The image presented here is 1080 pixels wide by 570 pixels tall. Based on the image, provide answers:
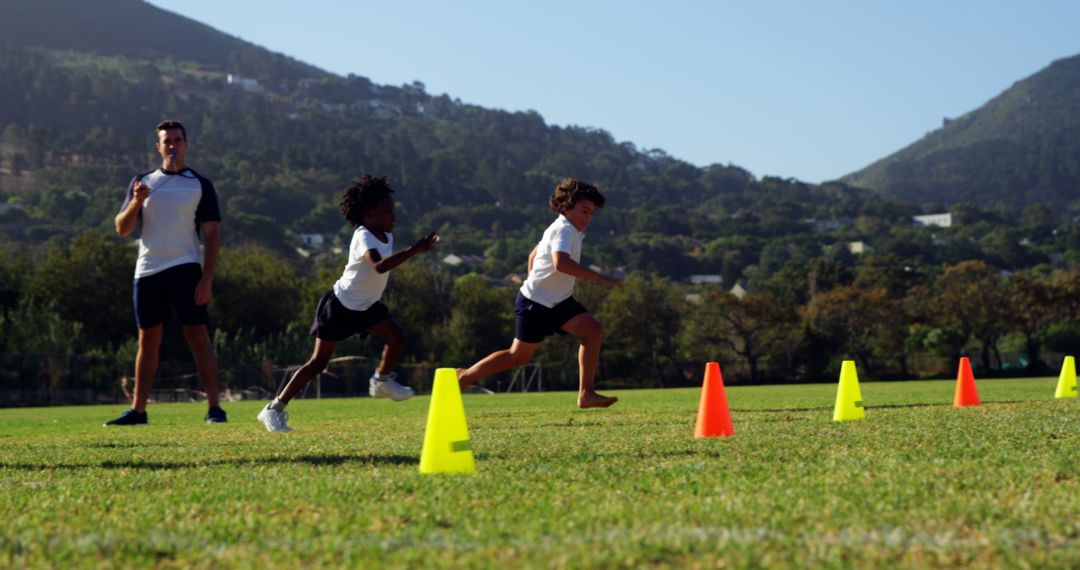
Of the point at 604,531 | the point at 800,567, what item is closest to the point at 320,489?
the point at 604,531

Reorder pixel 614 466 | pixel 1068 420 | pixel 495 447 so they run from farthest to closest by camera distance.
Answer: pixel 1068 420 < pixel 495 447 < pixel 614 466

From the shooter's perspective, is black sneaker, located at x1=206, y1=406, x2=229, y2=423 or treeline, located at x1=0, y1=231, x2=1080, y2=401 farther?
treeline, located at x1=0, y1=231, x2=1080, y2=401

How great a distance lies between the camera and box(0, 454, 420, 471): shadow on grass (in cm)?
728

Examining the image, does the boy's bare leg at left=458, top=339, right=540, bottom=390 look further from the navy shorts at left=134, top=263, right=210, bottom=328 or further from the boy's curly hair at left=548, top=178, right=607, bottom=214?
the navy shorts at left=134, top=263, right=210, bottom=328

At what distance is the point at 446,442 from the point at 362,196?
→ 433cm

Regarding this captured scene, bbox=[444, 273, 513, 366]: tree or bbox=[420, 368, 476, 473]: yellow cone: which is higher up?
bbox=[444, 273, 513, 366]: tree

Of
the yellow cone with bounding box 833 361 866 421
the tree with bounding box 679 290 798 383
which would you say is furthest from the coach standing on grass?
the tree with bounding box 679 290 798 383

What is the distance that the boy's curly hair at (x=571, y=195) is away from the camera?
38.4ft

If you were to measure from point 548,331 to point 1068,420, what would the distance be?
161 inches

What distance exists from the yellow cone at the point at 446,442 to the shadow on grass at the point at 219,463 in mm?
634

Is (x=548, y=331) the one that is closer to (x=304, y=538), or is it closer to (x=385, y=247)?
(x=385, y=247)

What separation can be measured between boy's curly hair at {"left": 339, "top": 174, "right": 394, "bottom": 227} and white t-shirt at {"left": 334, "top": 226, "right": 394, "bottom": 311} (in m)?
0.21

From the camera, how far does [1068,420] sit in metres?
9.89

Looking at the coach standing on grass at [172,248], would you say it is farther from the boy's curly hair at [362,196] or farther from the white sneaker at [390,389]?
the white sneaker at [390,389]
